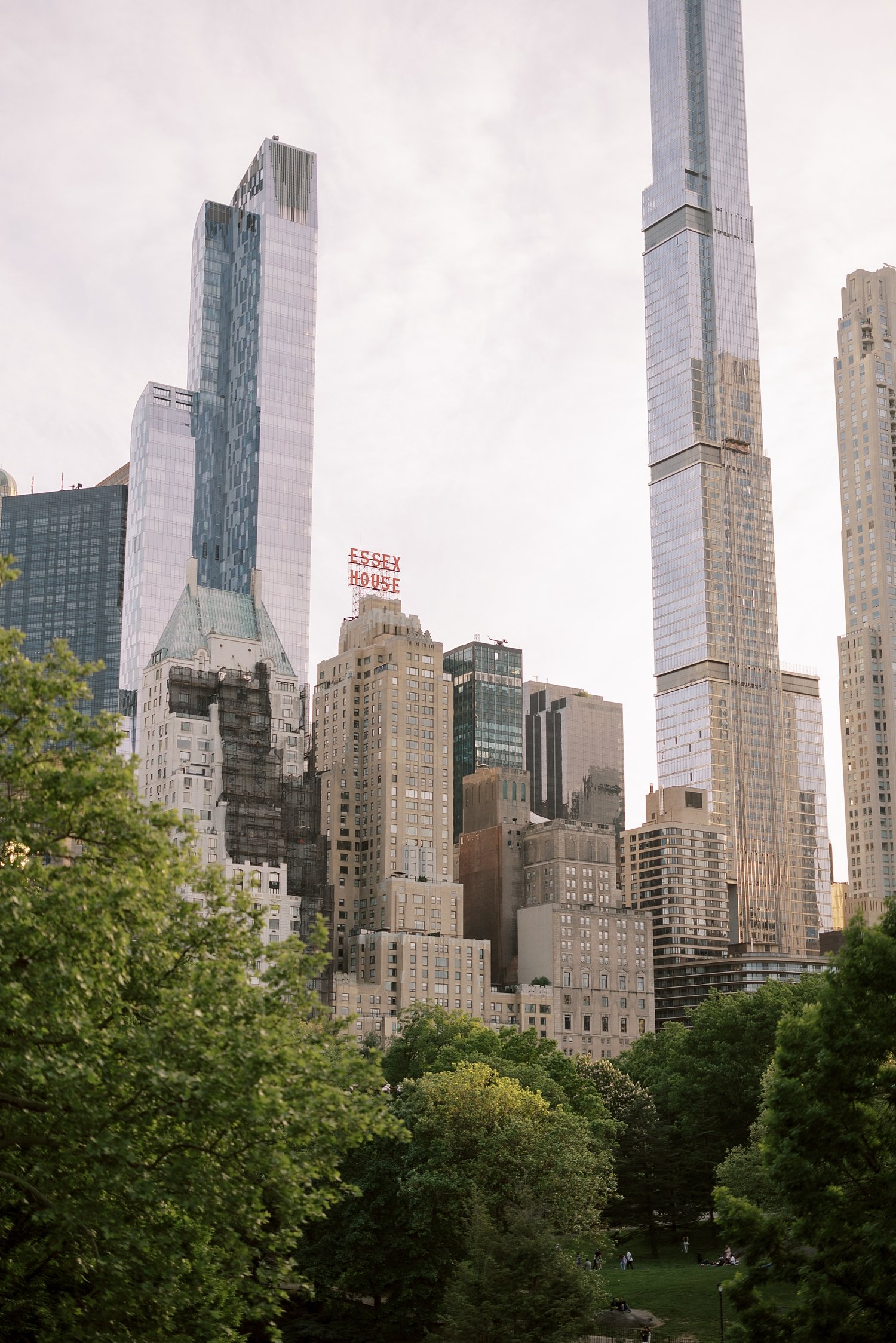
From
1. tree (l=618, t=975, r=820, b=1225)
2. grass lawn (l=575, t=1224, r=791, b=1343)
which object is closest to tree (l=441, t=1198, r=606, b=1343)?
grass lawn (l=575, t=1224, r=791, b=1343)

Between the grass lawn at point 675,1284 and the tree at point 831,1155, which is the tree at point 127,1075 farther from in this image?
the grass lawn at point 675,1284

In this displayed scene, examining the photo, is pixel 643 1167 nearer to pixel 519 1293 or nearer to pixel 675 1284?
pixel 675 1284

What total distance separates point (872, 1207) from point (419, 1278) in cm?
4549

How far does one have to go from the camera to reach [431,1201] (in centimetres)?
8281

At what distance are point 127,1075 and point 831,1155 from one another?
23.2 meters

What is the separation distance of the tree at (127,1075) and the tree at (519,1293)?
90.8 ft

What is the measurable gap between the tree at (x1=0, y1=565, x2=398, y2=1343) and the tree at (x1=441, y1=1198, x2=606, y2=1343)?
2768cm

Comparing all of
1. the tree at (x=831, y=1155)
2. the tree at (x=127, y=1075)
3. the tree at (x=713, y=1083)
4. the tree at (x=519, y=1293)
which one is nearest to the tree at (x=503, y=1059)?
the tree at (x=713, y=1083)

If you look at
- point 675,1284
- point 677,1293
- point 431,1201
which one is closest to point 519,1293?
point 431,1201

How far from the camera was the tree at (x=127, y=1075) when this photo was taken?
3688cm

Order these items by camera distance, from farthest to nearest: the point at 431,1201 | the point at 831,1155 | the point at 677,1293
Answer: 1. the point at 677,1293
2. the point at 431,1201
3. the point at 831,1155

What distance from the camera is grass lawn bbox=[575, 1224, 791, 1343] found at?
84562mm

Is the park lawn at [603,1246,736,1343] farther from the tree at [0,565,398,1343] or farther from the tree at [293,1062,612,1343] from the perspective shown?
the tree at [0,565,398,1343]

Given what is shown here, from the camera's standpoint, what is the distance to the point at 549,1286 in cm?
6888
